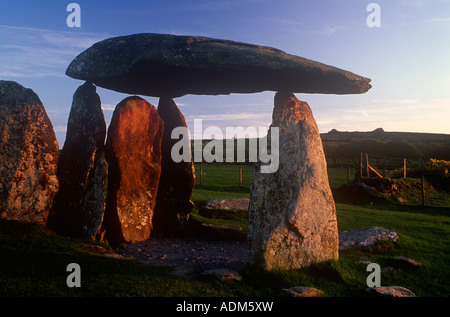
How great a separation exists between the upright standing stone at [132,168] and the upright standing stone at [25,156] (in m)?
1.68

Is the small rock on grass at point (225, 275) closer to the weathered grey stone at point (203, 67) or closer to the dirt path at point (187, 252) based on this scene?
the dirt path at point (187, 252)

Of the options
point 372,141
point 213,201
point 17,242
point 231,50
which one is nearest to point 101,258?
point 17,242

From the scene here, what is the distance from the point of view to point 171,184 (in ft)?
43.8

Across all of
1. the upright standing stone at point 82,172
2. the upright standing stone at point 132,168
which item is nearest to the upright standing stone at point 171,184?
the upright standing stone at point 132,168

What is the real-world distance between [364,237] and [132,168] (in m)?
7.43

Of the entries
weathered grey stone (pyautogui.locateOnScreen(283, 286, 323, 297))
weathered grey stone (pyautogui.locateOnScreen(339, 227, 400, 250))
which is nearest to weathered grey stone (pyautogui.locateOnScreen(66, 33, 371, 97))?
weathered grey stone (pyautogui.locateOnScreen(339, 227, 400, 250))

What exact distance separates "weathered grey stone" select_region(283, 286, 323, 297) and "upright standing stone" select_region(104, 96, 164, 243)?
20.3ft

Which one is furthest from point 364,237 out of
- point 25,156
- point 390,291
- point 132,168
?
point 25,156

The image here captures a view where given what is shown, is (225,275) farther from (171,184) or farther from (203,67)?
(171,184)

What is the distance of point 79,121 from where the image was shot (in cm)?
1118

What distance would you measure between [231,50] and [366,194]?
15502 mm

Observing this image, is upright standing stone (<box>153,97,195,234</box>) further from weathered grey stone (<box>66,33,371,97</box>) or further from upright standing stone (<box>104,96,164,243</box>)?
weathered grey stone (<box>66,33,371,97</box>)

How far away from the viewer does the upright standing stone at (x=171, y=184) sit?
13.3 meters
